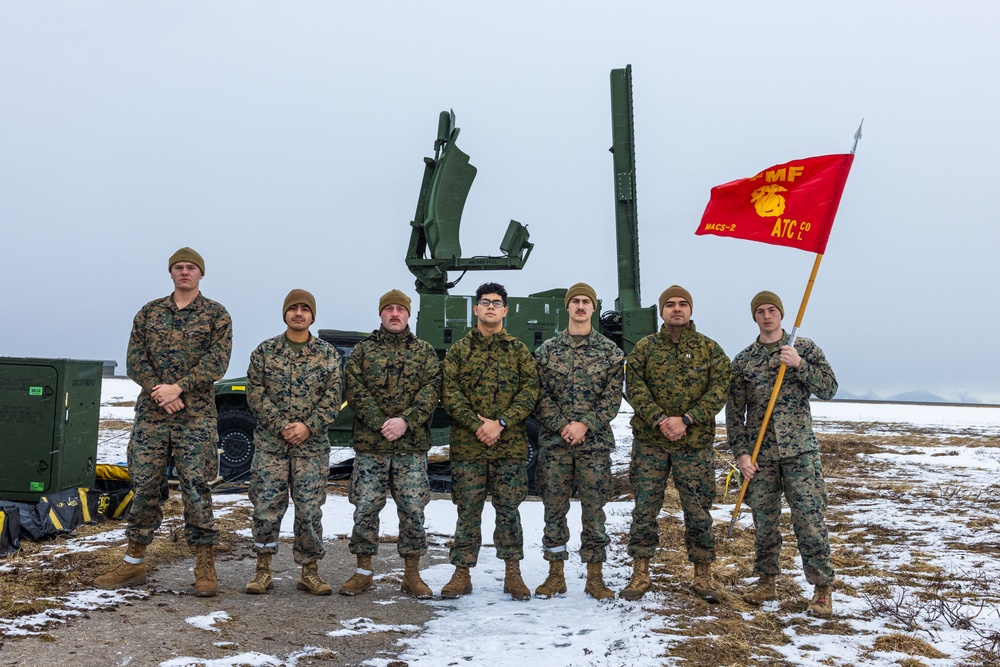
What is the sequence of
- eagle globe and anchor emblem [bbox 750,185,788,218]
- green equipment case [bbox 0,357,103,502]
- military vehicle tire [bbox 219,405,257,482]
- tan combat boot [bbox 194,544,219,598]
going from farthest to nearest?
military vehicle tire [bbox 219,405,257,482] < green equipment case [bbox 0,357,103,502] < eagle globe and anchor emblem [bbox 750,185,788,218] < tan combat boot [bbox 194,544,219,598]

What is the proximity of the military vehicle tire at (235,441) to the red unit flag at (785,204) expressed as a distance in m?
5.89

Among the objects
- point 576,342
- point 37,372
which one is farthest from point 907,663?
point 37,372

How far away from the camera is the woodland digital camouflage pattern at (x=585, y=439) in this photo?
4.69m

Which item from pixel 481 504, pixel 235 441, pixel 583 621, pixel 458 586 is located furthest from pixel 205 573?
pixel 235 441

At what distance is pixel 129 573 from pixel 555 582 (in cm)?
259

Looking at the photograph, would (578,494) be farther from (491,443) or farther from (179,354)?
(179,354)

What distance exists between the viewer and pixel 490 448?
15.4 ft

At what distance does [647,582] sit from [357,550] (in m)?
1.78

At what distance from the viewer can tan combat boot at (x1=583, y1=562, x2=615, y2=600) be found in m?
4.65

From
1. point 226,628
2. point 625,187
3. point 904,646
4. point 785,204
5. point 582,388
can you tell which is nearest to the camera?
point 904,646

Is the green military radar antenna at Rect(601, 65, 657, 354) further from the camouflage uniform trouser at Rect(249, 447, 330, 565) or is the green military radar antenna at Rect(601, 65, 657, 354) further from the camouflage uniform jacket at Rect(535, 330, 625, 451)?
the camouflage uniform trouser at Rect(249, 447, 330, 565)

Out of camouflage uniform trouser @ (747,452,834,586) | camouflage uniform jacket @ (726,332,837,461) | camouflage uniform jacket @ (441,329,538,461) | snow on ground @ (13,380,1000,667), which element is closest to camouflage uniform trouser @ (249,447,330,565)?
snow on ground @ (13,380,1000,667)

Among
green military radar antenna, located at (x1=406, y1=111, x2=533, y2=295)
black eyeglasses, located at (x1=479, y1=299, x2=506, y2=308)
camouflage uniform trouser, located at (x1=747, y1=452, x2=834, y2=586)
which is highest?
green military radar antenna, located at (x1=406, y1=111, x2=533, y2=295)

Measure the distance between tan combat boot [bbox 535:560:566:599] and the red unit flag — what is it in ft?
7.79
